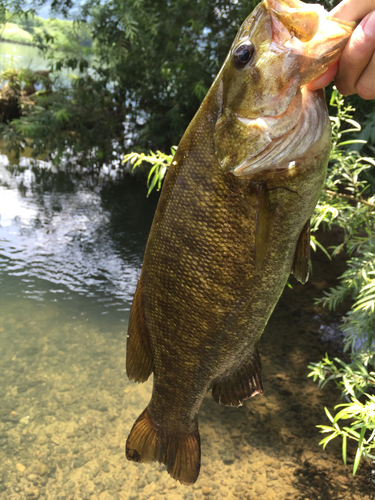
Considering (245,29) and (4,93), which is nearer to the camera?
(245,29)

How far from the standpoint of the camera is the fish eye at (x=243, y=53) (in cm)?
96

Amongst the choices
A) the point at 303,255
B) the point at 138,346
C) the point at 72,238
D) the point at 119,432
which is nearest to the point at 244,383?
the point at 138,346

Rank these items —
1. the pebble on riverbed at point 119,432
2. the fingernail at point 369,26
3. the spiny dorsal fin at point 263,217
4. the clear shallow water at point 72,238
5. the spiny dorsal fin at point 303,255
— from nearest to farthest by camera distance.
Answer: the fingernail at point 369,26 → the spiny dorsal fin at point 263,217 → the spiny dorsal fin at point 303,255 → the pebble on riverbed at point 119,432 → the clear shallow water at point 72,238

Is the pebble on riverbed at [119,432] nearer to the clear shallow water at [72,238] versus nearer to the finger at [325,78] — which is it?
the clear shallow water at [72,238]

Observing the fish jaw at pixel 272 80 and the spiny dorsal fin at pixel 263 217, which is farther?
the spiny dorsal fin at pixel 263 217

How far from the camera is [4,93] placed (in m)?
11.0

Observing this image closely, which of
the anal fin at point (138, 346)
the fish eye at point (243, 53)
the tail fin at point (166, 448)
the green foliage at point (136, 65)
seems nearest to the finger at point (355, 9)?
the fish eye at point (243, 53)

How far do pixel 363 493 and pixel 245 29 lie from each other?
2975mm

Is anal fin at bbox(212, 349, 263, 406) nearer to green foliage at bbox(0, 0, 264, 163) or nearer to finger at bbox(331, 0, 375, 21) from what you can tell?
finger at bbox(331, 0, 375, 21)

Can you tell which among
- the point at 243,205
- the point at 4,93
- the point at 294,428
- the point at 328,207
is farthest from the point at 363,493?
the point at 4,93

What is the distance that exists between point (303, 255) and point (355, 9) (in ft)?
2.06

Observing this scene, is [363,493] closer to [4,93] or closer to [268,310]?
[268,310]

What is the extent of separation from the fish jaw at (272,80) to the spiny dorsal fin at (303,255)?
0.80ft

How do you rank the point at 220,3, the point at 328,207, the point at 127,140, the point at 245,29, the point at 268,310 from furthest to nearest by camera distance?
the point at 127,140 < the point at 220,3 < the point at 328,207 < the point at 268,310 < the point at 245,29
